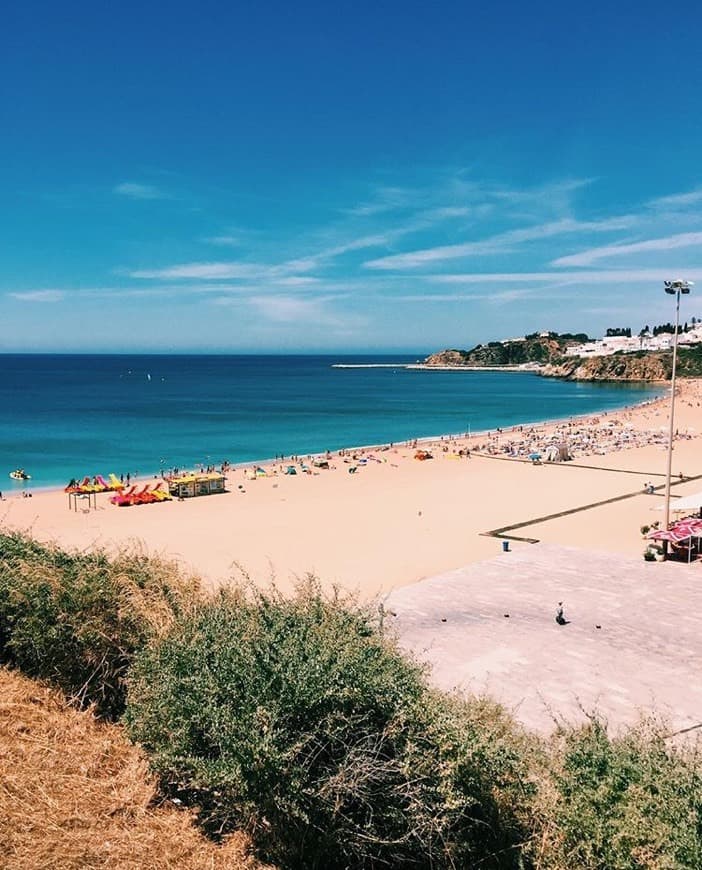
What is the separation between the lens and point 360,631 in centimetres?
679

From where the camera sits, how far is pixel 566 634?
12805 millimetres

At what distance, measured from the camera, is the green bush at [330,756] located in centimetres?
512

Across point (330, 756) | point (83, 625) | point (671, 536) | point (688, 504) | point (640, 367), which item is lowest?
point (671, 536)

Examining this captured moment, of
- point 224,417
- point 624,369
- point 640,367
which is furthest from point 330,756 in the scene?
point 624,369

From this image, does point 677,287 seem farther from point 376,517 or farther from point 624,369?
point 624,369

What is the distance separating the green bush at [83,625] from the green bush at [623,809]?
161 inches

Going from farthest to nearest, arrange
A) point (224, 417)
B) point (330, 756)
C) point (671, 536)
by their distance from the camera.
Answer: point (224, 417), point (671, 536), point (330, 756)

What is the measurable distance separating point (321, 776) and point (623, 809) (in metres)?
2.11

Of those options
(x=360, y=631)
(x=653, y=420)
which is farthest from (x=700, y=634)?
(x=653, y=420)

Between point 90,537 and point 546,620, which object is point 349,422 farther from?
point 546,620

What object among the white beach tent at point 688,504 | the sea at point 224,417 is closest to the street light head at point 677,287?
the white beach tent at point 688,504

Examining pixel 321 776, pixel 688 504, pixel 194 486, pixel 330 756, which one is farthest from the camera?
pixel 194 486

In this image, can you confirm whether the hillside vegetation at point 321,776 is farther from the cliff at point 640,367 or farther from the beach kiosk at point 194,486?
the cliff at point 640,367

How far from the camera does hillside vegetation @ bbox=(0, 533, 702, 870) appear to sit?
16.7 feet
